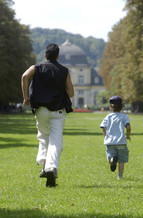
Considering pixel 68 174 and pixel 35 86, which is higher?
pixel 35 86

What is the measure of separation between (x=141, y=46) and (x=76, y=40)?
454 ft

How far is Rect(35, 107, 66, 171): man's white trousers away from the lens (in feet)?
22.3

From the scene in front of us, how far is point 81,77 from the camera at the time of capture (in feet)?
436

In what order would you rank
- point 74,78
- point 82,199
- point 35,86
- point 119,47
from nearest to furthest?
point 82,199
point 35,86
point 119,47
point 74,78

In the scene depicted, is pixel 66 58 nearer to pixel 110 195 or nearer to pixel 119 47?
pixel 119 47

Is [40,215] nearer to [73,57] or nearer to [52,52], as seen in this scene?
[52,52]

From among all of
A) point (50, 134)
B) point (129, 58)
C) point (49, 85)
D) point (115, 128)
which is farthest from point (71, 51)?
point (50, 134)

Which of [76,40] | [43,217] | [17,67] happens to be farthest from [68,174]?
[76,40]

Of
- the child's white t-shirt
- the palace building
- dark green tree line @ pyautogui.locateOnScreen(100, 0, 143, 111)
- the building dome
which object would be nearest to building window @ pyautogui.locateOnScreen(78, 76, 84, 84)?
the palace building

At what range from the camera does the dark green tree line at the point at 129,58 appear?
4519 centimetres

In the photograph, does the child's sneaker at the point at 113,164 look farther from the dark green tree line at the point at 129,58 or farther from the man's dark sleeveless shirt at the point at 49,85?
the dark green tree line at the point at 129,58

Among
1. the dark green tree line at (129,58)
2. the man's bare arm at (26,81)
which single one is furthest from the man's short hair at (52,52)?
the dark green tree line at (129,58)

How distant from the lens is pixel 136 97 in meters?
54.9

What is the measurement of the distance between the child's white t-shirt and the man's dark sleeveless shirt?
1.23 m
